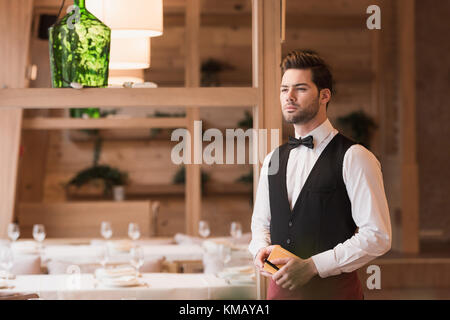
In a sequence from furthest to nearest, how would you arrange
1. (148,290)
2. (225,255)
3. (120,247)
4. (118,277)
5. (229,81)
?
1. (229,81)
2. (120,247)
3. (225,255)
4. (118,277)
5. (148,290)

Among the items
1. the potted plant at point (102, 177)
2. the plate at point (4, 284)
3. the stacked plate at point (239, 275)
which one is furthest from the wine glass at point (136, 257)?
the potted plant at point (102, 177)

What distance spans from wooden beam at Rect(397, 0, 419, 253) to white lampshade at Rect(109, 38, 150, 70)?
491 cm

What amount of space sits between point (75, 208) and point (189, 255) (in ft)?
7.42

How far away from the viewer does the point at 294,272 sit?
6.16 feet

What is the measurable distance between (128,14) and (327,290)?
1551 mm

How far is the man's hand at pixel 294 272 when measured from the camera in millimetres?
1868

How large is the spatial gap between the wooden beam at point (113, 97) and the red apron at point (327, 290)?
0.65 meters

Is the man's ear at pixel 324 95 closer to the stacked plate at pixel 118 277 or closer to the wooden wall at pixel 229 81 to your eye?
the stacked plate at pixel 118 277

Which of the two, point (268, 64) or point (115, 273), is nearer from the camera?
point (268, 64)

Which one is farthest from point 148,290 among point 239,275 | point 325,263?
point 325,263

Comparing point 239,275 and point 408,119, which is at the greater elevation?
point 408,119

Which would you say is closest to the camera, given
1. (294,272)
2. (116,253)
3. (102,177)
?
(294,272)

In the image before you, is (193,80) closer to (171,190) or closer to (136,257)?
(171,190)

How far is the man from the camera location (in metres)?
1.87
